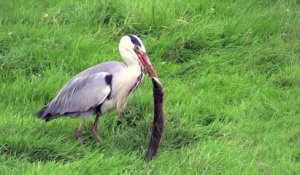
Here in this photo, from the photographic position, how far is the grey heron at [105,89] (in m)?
5.59

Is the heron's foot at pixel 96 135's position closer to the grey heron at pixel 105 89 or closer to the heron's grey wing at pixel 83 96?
the grey heron at pixel 105 89

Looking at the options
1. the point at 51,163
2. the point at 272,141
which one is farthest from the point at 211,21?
the point at 51,163

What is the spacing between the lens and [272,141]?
5707 mm

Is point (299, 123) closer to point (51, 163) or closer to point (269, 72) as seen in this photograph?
point (269, 72)

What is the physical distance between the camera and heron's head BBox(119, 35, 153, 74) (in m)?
5.59

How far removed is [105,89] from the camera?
5.60 m

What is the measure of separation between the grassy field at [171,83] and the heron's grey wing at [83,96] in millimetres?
195

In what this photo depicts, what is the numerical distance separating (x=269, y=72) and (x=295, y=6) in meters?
1.26

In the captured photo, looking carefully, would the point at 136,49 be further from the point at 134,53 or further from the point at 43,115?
the point at 43,115

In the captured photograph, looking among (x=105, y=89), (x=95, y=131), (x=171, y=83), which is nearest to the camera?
(x=105, y=89)

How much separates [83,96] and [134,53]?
456 millimetres

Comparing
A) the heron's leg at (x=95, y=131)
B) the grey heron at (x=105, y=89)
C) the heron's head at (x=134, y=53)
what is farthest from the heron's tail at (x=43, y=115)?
the heron's head at (x=134, y=53)

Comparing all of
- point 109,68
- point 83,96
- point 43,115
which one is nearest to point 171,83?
point 109,68

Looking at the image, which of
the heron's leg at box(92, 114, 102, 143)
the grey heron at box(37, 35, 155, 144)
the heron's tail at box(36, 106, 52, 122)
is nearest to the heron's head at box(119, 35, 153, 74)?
the grey heron at box(37, 35, 155, 144)
